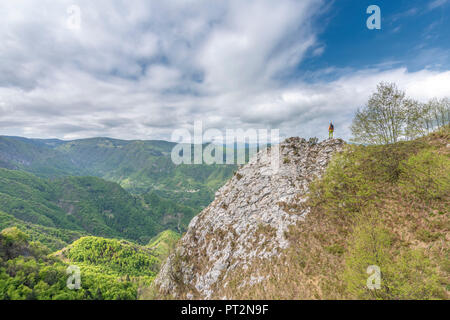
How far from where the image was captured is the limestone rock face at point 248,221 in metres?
21.2

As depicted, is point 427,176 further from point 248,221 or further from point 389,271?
point 248,221

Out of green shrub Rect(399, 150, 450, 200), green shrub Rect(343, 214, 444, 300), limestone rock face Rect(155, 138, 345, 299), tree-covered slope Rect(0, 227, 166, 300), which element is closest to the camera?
green shrub Rect(343, 214, 444, 300)

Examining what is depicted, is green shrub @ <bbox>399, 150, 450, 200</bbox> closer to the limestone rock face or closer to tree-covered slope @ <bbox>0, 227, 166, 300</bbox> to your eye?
the limestone rock face

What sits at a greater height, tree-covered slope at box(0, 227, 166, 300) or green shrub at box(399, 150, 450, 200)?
green shrub at box(399, 150, 450, 200)

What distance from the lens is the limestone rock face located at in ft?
69.5

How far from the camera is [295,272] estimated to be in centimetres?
1617

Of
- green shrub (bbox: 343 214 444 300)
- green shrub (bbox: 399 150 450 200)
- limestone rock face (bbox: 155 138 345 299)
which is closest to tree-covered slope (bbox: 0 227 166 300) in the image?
limestone rock face (bbox: 155 138 345 299)

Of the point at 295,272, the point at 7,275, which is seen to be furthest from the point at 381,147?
the point at 7,275

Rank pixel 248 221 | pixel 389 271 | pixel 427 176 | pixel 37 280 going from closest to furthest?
1. pixel 389 271
2. pixel 427 176
3. pixel 248 221
4. pixel 37 280

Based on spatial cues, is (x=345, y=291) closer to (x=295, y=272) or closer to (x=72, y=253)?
(x=295, y=272)

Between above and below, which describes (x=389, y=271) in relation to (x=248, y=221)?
below

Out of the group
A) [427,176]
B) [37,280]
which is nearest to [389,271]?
[427,176]

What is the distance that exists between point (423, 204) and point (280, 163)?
55.8 feet

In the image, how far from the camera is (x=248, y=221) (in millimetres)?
25062
